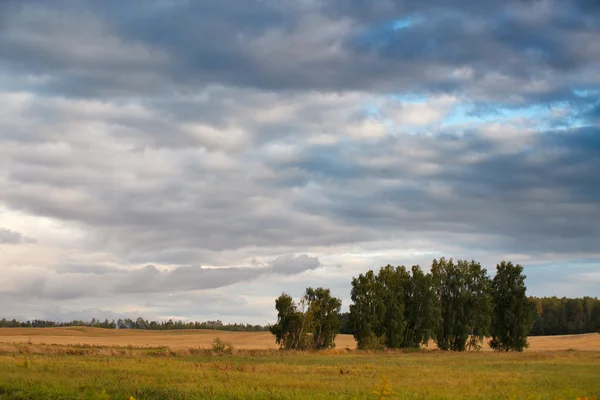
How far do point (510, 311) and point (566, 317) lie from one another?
79294mm

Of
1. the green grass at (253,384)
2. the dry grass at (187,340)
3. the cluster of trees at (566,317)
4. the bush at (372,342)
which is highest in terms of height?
the cluster of trees at (566,317)

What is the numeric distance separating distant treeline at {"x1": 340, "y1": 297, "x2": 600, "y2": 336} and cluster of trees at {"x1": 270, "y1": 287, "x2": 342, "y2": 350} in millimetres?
71848

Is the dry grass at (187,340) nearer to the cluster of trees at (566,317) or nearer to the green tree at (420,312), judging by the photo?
the green tree at (420,312)

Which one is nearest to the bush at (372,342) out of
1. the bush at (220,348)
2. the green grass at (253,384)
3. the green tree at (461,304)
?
the green tree at (461,304)

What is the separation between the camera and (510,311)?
95562 millimetres

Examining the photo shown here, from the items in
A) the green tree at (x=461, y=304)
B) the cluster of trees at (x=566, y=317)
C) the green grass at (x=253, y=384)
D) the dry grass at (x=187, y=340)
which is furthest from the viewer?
the cluster of trees at (x=566, y=317)

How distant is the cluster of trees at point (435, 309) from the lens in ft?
290

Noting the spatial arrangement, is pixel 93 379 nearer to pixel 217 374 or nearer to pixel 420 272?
pixel 217 374

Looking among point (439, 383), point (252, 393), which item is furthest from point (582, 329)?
point (252, 393)

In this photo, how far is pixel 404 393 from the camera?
26188 millimetres

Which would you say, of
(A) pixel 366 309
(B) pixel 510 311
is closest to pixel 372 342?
(A) pixel 366 309

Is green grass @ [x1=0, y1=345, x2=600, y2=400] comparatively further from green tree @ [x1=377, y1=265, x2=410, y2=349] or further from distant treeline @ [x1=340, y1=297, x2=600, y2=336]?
distant treeline @ [x1=340, y1=297, x2=600, y2=336]

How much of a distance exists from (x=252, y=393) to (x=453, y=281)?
7577 cm

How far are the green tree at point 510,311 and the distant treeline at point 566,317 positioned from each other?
64569 mm
